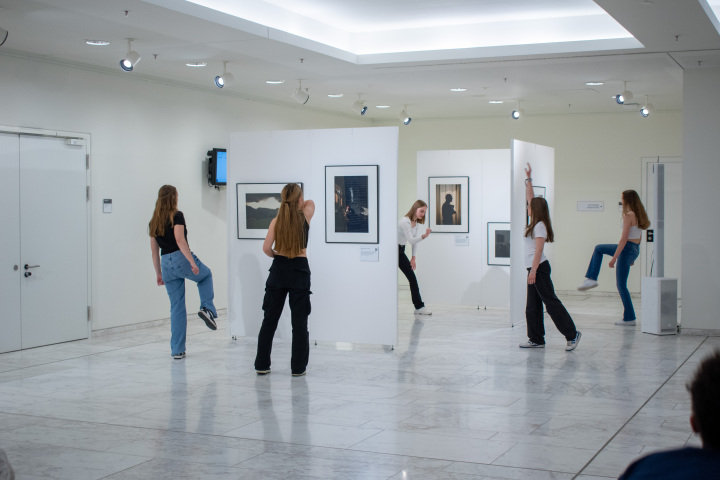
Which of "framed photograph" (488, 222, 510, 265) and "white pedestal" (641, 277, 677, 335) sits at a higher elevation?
"framed photograph" (488, 222, 510, 265)

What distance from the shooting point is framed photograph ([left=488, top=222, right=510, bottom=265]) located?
1277 centimetres

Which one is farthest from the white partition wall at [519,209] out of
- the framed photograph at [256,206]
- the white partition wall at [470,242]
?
the framed photograph at [256,206]

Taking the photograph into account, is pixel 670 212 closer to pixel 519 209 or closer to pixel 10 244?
pixel 519 209

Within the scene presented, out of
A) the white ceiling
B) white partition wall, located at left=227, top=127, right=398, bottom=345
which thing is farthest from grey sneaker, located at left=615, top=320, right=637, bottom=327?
white partition wall, located at left=227, top=127, right=398, bottom=345

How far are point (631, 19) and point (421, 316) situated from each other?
598 centimetres

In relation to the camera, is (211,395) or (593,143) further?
(593,143)

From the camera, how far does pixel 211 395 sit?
723cm

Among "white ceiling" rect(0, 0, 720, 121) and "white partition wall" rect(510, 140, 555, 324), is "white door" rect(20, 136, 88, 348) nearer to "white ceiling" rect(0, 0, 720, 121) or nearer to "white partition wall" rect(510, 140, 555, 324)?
"white ceiling" rect(0, 0, 720, 121)

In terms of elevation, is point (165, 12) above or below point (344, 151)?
above

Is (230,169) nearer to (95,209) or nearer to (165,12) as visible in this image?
(95,209)

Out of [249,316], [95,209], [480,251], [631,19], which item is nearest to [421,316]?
[480,251]

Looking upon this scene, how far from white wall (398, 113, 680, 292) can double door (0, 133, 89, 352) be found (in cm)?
873

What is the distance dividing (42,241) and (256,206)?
263 cm

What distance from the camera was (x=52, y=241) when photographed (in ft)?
32.9
